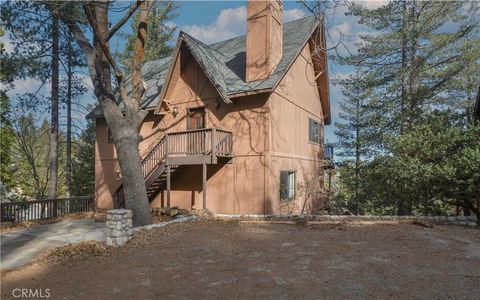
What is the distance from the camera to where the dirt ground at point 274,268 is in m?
4.68

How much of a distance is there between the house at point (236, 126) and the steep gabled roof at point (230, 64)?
0.06 metres

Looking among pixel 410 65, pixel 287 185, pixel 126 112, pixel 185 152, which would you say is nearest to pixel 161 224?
pixel 185 152

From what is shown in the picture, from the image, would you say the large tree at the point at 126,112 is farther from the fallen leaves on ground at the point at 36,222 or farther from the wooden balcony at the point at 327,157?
the wooden balcony at the point at 327,157

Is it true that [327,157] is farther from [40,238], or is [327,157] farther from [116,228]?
[40,238]

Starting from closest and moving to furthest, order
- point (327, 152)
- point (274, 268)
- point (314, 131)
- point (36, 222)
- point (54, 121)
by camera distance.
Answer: point (274, 268) → point (36, 222) → point (54, 121) → point (314, 131) → point (327, 152)

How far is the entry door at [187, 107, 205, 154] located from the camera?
12539mm

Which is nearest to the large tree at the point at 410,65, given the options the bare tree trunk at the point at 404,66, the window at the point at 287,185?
the bare tree trunk at the point at 404,66

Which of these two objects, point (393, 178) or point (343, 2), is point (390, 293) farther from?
point (393, 178)

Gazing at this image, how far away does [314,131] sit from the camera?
17453 millimetres

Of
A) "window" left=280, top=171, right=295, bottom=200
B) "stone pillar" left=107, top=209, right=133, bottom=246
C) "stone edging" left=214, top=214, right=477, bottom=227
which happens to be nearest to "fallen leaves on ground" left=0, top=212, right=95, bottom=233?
"stone pillar" left=107, top=209, right=133, bottom=246

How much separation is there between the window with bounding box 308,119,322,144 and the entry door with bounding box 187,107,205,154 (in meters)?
6.28

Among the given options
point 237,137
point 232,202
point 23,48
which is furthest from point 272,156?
point 23,48

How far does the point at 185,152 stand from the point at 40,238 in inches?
229

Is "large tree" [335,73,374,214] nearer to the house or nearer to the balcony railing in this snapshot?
the balcony railing
